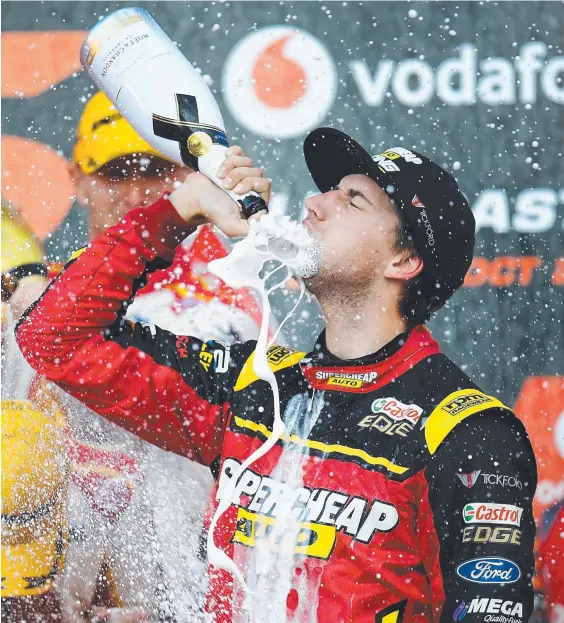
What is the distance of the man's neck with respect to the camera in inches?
60.7

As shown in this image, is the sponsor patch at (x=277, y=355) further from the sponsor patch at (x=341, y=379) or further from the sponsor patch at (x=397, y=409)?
the sponsor patch at (x=397, y=409)

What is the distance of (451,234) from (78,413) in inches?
44.5

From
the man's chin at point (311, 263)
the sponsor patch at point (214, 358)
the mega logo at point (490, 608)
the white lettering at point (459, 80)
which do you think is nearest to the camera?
the mega logo at point (490, 608)

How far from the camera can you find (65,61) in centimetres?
236

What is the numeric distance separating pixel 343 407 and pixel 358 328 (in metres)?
0.16

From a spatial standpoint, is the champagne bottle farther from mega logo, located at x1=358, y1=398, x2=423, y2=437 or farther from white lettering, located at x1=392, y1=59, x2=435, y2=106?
white lettering, located at x1=392, y1=59, x2=435, y2=106

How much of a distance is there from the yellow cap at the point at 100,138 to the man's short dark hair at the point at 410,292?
977 millimetres

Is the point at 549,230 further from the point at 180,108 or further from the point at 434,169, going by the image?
the point at 180,108

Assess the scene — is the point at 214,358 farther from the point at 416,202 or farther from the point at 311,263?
the point at 416,202

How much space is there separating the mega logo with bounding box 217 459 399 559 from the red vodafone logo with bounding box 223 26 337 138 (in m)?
1.10

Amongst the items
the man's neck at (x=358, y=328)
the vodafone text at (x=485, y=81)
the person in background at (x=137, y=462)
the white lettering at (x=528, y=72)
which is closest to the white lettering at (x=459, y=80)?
the vodafone text at (x=485, y=81)

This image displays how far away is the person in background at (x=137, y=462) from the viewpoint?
2203 millimetres

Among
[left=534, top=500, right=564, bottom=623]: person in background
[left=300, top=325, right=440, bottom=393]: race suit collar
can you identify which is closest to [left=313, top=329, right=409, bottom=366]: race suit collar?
[left=300, top=325, right=440, bottom=393]: race suit collar

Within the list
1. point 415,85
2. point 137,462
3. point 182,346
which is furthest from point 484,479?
point 415,85
